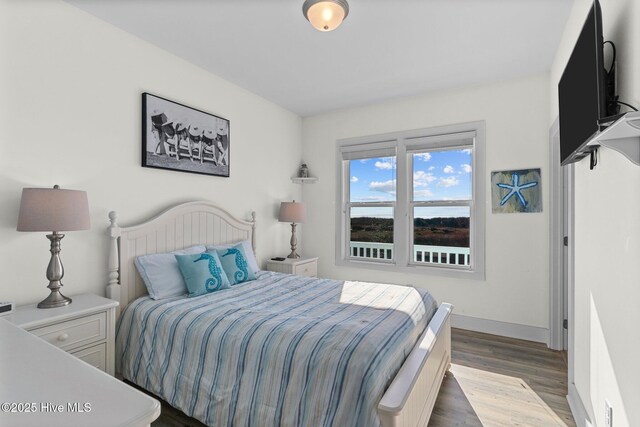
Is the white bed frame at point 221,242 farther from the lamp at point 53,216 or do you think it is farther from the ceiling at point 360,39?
the ceiling at point 360,39

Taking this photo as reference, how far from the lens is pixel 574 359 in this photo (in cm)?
223

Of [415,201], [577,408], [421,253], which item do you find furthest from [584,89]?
[421,253]

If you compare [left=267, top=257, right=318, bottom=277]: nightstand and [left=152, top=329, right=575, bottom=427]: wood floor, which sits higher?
[left=267, top=257, right=318, bottom=277]: nightstand

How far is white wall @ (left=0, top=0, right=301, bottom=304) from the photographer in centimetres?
200

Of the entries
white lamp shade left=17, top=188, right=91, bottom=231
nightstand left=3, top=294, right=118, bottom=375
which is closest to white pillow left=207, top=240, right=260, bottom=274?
nightstand left=3, top=294, right=118, bottom=375

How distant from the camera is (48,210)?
1.88m

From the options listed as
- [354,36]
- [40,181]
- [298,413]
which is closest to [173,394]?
[298,413]

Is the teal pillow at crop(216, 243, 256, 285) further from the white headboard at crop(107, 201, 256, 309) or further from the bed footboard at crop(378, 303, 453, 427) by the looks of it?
the bed footboard at crop(378, 303, 453, 427)

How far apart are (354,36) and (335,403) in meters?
2.59

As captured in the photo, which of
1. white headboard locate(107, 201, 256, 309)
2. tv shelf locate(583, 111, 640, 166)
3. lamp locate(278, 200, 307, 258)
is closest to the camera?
tv shelf locate(583, 111, 640, 166)

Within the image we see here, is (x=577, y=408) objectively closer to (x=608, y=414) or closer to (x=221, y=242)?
(x=608, y=414)

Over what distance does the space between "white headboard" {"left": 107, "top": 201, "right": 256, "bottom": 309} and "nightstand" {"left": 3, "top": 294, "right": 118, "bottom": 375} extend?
0.91ft

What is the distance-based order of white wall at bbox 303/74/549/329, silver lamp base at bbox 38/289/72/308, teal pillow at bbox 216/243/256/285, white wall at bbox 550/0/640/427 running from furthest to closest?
white wall at bbox 303/74/549/329
teal pillow at bbox 216/243/256/285
silver lamp base at bbox 38/289/72/308
white wall at bbox 550/0/640/427

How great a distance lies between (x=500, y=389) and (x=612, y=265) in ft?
4.71
